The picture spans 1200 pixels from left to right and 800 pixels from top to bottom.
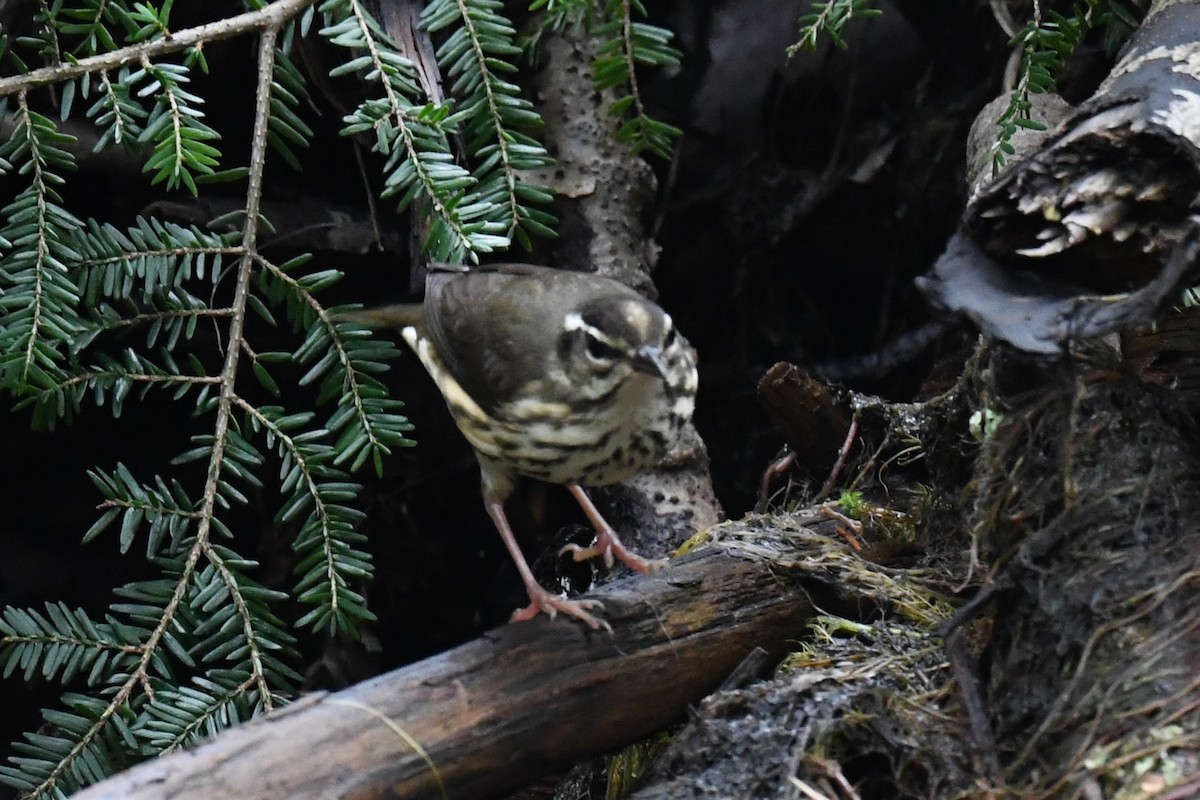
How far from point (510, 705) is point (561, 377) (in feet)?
2.25

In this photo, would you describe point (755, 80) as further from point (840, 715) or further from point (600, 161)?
point (840, 715)

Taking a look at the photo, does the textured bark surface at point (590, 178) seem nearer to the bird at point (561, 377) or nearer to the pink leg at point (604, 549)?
the pink leg at point (604, 549)

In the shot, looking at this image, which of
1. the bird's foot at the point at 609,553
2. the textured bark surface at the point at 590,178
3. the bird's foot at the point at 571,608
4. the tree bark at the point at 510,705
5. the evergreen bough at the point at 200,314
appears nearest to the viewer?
the tree bark at the point at 510,705

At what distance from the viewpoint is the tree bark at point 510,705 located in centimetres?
165

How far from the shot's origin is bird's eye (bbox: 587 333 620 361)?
2.21 metres

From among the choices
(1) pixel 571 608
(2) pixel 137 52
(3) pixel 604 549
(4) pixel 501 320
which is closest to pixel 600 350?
(4) pixel 501 320

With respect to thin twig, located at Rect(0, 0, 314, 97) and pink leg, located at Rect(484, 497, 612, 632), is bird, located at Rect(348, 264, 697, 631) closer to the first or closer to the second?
pink leg, located at Rect(484, 497, 612, 632)

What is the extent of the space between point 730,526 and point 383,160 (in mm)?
1604

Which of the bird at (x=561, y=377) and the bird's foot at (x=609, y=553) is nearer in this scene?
the bird at (x=561, y=377)

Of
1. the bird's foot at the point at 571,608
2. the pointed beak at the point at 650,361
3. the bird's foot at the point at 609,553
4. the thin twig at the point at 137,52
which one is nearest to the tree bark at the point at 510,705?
the bird's foot at the point at 571,608

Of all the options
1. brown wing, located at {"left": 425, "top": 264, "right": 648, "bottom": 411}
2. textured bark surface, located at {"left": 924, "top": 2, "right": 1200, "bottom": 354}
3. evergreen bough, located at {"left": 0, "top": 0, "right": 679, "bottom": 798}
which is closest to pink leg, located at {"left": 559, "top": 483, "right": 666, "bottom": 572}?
brown wing, located at {"left": 425, "top": 264, "right": 648, "bottom": 411}

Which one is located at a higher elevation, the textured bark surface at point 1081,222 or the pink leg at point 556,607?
the textured bark surface at point 1081,222

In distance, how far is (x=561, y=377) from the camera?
7.57 feet

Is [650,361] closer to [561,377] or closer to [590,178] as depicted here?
[561,377]
